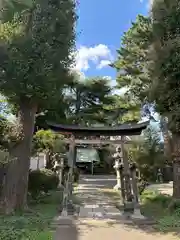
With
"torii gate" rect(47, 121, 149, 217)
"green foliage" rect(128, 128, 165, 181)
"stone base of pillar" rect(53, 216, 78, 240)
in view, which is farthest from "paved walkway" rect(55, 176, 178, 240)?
"green foliage" rect(128, 128, 165, 181)

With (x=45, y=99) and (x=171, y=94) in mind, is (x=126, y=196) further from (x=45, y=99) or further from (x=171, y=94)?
(x=45, y=99)

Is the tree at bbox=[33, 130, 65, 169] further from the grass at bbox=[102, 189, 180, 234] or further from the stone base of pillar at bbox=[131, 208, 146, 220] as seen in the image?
the stone base of pillar at bbox=[131, 208, 146, 220]

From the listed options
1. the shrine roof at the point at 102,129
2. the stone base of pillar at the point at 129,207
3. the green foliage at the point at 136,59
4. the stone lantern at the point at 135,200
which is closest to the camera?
the stone lantern at the point at 135,200

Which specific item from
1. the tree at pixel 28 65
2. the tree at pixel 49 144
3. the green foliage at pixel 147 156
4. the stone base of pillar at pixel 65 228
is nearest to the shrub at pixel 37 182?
the tree at pixel 28 65

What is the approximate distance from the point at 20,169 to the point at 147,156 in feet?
29.2

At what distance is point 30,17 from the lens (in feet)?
29.9

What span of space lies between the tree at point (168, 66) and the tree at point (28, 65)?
10.6 feet

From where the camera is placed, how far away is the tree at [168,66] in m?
9.45

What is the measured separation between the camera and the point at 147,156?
52.2 feet

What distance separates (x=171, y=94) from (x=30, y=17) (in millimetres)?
5312

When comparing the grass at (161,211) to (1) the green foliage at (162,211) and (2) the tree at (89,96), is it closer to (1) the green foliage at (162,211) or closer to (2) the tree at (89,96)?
(1) the green foliage at (162,211)

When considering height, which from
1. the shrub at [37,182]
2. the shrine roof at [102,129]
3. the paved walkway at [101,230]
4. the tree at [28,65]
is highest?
the tree at [28,65]

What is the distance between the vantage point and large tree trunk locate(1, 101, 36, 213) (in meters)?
8.59

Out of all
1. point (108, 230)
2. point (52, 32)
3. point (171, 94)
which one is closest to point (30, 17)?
point (52, 32)
